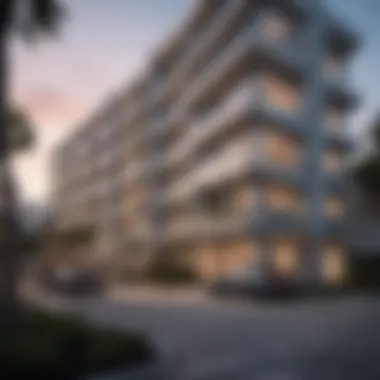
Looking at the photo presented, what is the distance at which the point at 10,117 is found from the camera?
1.20 metres

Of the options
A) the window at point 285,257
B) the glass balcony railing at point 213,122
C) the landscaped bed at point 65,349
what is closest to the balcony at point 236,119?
the glass balcony railing at point 213,122

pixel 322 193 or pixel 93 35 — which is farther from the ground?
pixel 93 35

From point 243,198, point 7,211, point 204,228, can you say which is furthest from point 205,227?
point 7,211

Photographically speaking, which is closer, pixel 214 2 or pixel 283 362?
pixel 214 2

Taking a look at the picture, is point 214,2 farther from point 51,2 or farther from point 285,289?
point 285,289

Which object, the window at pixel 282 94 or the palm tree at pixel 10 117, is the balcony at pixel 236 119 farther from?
the palm tree at pixel 10 117

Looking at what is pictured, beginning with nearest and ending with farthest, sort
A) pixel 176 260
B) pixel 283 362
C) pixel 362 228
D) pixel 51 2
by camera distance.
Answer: pixel 362 228
pixel 176 260
pixel 51 2
pixel 283 362

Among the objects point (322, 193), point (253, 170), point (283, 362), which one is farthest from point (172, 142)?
point (283, 362)

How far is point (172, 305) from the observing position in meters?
1.27

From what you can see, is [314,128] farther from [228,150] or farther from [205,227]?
[205,227]

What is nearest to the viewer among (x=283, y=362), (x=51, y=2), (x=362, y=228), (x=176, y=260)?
(x=362, y=228)

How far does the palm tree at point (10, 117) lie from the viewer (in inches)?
45.6

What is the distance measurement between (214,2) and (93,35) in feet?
0.90

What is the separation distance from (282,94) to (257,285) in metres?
0.45
